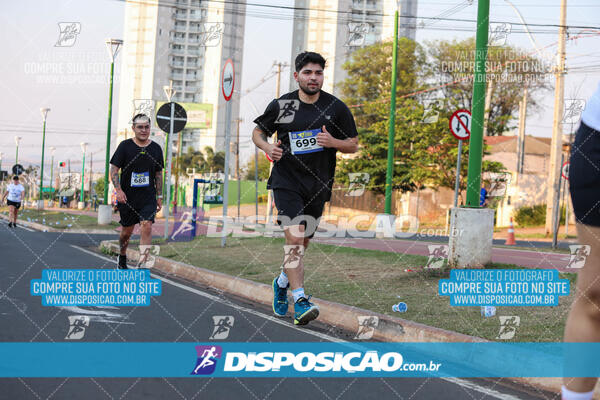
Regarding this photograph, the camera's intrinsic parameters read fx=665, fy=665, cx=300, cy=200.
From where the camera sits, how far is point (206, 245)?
13391 millimetres

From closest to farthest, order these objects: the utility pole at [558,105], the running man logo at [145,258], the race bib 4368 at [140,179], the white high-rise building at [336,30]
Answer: the race bib 4368 at [140,179]
the running man logo at [145,258]
the utility pole at [558,105]
the white high-rise building at [336,30]

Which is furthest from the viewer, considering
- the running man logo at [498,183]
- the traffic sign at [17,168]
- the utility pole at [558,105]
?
the running man logo at [498,183]

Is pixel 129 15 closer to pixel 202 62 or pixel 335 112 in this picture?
pixel 202 62

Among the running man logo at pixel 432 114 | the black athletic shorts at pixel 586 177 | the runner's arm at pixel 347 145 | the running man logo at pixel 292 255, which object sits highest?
the running man logo at pixel 432 114

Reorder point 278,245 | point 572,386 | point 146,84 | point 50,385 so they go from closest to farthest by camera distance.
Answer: point 572,386 → point 50,385 → point 278,245 → point 146,84

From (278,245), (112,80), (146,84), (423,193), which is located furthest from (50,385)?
(146,84)

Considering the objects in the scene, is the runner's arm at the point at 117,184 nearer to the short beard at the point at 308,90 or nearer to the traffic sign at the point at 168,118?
the short beard at the point at 308,90

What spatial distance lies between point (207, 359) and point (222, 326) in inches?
50.2

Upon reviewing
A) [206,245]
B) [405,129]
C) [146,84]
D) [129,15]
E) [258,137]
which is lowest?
[206,245]

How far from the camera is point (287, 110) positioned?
5211mm

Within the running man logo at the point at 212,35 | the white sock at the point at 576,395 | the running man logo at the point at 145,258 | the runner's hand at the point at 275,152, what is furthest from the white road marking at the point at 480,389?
the running man logo at the point at 212,35

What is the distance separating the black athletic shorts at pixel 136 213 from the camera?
816 centimetres

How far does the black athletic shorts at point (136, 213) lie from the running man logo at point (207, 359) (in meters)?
3.97

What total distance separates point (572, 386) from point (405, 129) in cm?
3477
